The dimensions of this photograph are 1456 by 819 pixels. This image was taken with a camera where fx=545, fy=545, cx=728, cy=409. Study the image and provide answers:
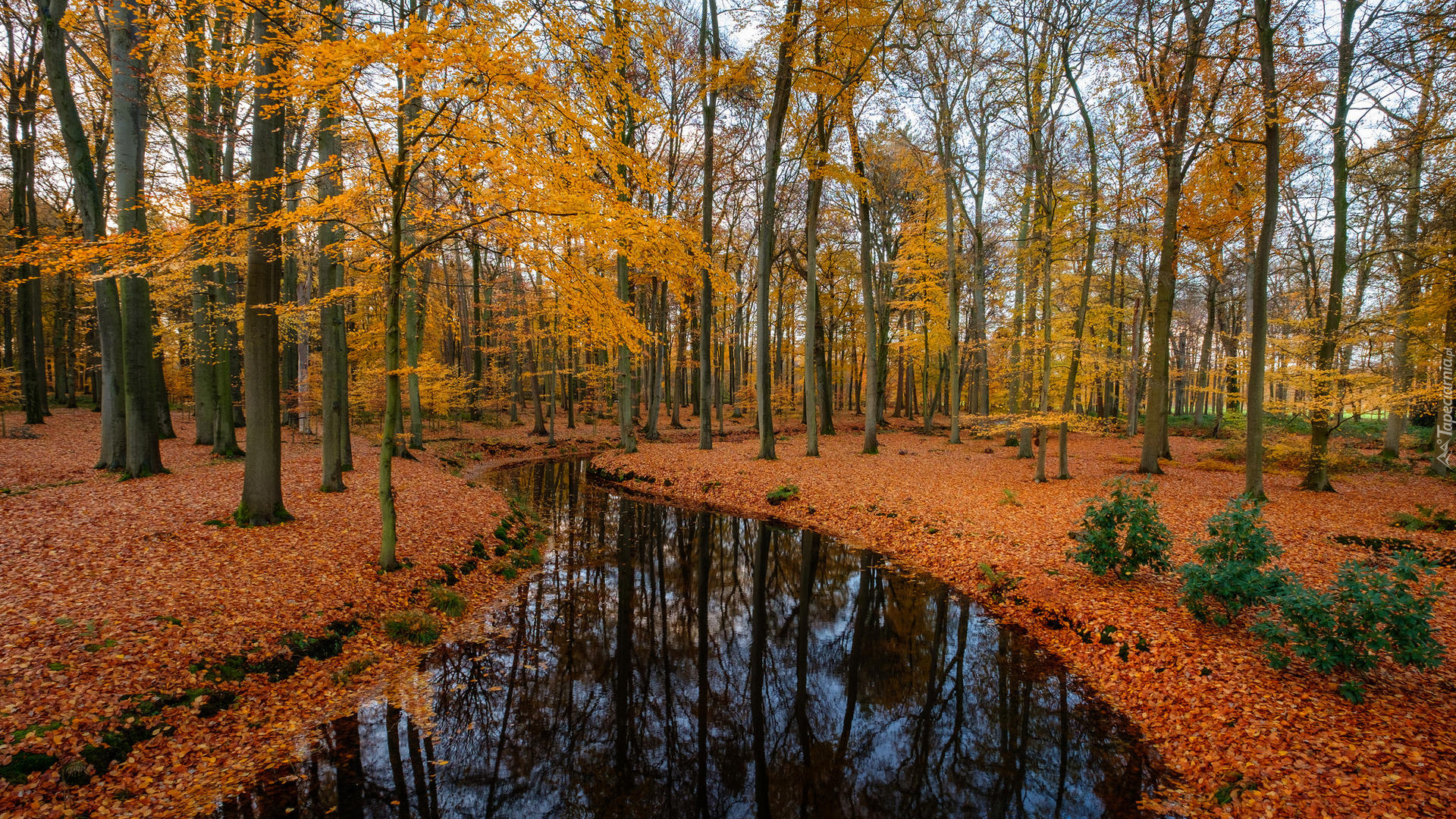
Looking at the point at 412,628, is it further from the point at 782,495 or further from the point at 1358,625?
the point at 1358,625

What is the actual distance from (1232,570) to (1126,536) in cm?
144

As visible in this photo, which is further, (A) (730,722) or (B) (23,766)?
(A) (730,722)

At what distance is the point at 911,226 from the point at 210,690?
20350 mm

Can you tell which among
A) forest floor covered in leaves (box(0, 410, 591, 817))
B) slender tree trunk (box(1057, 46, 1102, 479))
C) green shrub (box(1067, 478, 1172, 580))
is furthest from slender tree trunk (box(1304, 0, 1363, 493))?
forest floor covered in leaves (box(0, 410, 591, 817))

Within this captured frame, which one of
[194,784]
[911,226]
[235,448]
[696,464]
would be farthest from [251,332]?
[911,226]

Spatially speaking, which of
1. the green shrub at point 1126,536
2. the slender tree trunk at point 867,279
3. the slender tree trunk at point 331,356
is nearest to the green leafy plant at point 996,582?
the green shrub at point 1126,536

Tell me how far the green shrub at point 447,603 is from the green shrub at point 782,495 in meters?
6.78

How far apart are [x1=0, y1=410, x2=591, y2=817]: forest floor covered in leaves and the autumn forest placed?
0.13 ft

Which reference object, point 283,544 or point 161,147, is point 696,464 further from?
point 161,147

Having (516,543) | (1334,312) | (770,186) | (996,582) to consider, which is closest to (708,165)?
(770,186)

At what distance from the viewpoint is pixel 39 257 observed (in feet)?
19.0

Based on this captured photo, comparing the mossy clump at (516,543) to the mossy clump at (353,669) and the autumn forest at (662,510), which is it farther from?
the mossy clump at (353,669)

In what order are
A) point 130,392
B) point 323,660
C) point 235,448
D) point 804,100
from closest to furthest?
point 323,660, point 130,392, point 235,448, point 804,100

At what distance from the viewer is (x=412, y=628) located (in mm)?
5855
